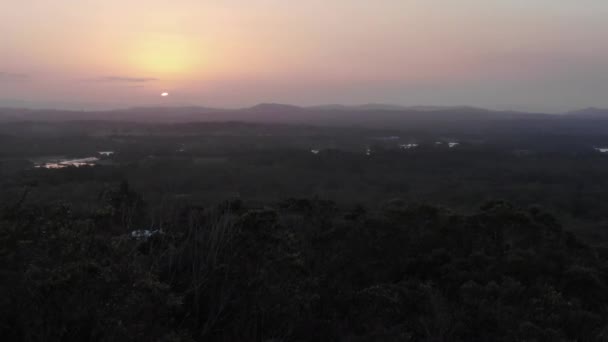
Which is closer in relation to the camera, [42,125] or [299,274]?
[299,274]

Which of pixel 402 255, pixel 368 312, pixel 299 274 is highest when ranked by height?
pixel 299 274

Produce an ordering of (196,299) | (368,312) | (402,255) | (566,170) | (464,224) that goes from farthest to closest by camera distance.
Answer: (566,170), (464,224), (402,255), (368,312), (196,299)

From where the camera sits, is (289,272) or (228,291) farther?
(289,272)

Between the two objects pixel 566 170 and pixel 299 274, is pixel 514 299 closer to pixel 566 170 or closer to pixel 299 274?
pixel 299 274

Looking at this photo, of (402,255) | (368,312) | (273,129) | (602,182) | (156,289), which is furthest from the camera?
(273,129)

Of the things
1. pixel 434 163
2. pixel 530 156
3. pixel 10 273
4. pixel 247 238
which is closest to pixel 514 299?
pixel 247 238

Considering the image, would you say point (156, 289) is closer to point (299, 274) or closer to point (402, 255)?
point (299, 274)

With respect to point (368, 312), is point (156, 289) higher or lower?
higher
